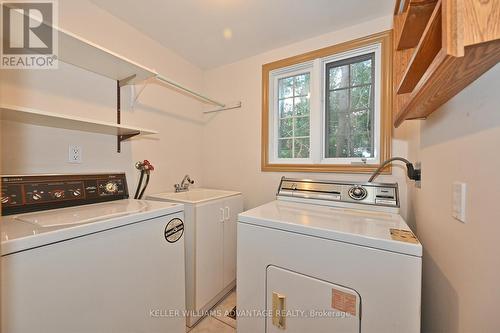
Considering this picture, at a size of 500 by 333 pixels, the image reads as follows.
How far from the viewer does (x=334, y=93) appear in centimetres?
200

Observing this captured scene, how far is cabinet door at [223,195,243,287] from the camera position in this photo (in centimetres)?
193

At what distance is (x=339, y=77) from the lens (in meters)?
1.98

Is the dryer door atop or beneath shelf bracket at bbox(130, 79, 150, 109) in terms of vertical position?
beneath

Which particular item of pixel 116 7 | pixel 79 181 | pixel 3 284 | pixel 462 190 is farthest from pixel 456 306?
pixel 116 7

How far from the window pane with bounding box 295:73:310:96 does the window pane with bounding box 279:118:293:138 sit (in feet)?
0.95

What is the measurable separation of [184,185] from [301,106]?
1.54m

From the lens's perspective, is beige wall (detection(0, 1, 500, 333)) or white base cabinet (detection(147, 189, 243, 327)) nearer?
beige wall (detection(0, 1, 500, 333))

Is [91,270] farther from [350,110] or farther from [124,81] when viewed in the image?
[350,110]

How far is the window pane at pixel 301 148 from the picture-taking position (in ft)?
6.97

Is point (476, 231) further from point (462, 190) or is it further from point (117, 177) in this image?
point (117, 177)

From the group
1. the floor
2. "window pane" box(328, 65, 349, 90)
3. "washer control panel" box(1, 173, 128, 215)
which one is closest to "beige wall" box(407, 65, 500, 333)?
"window pane" box(328, 65, 349, 90)

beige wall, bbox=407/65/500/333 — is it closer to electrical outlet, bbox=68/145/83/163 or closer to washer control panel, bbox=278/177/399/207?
washer control panel, bbox=278/177/399/207

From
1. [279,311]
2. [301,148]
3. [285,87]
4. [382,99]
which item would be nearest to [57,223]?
[279,311]

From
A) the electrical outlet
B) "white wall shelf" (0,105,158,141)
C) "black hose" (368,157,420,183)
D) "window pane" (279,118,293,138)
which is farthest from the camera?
"window pane" (279,118,293,138)
